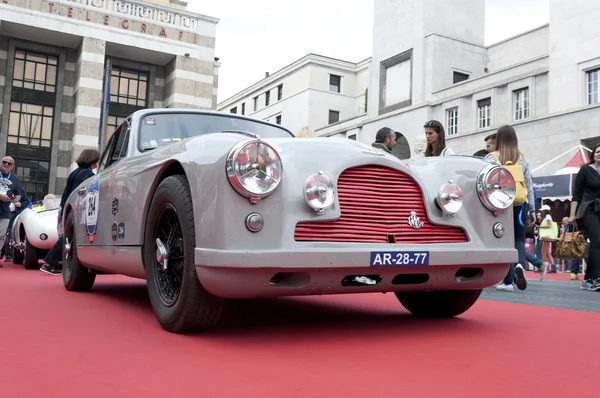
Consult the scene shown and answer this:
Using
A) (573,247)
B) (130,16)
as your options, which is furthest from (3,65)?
(573,247)

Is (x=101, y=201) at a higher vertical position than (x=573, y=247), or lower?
higher

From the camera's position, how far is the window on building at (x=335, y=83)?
51438 mm

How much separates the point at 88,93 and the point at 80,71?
1124 mm

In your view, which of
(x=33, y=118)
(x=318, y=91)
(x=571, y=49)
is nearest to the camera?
(x=571, y=49)

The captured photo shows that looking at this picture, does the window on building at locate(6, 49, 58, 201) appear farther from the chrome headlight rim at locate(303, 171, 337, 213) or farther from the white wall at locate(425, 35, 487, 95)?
the chrome headlight rim at locate(303, 171, 337, 213)

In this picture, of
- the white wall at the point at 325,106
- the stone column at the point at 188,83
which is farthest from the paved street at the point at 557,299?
the white wall at the point at 325,106

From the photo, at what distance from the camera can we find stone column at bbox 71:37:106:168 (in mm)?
28453

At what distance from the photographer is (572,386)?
2.13 meters

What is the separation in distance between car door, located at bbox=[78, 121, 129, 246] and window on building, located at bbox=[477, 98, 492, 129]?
2609 cm

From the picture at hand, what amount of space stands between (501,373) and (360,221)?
100 cm

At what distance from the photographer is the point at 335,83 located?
170 ft

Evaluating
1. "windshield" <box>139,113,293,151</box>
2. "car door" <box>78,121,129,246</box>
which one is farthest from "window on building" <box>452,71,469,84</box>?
"windshield" <box>139,113,293,151</box>

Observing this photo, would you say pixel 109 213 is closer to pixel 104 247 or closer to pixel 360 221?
pixel 104 247

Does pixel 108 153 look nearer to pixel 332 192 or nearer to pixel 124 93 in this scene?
pixel 332 192
